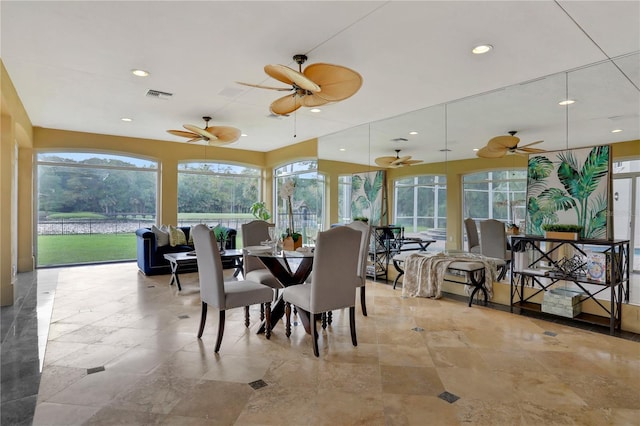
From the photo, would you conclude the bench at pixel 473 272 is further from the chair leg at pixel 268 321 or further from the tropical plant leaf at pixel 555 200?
the chair leg at pixel 268 321

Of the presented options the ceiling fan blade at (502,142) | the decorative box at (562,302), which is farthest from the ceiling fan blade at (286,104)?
the decorative box at (562,302)

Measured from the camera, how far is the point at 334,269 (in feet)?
9.46

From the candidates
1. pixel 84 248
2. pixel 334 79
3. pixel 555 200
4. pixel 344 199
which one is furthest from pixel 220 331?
pixel 84 248

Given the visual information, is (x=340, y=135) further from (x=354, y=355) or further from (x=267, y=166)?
(x=354, y=355)

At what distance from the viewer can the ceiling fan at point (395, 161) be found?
5.67m

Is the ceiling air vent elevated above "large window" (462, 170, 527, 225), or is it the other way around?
the ceiling air vent

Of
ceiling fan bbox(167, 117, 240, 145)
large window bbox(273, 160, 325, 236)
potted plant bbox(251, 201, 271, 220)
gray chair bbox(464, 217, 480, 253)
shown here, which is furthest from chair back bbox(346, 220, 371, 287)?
potted plant bbox(251, 201, 271, 220)

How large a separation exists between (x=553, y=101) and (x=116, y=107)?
584cm

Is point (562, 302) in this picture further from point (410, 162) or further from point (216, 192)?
point (216, 192)

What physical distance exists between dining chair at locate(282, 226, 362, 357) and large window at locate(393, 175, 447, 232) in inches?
107

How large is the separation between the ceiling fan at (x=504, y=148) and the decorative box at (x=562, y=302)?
5.31 ft

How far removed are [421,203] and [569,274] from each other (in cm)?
220

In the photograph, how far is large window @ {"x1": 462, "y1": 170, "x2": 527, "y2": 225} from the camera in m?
4.31

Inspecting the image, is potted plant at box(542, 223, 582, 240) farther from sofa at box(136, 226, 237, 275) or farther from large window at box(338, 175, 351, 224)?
sofa at box(136, 226, 237, 275)
